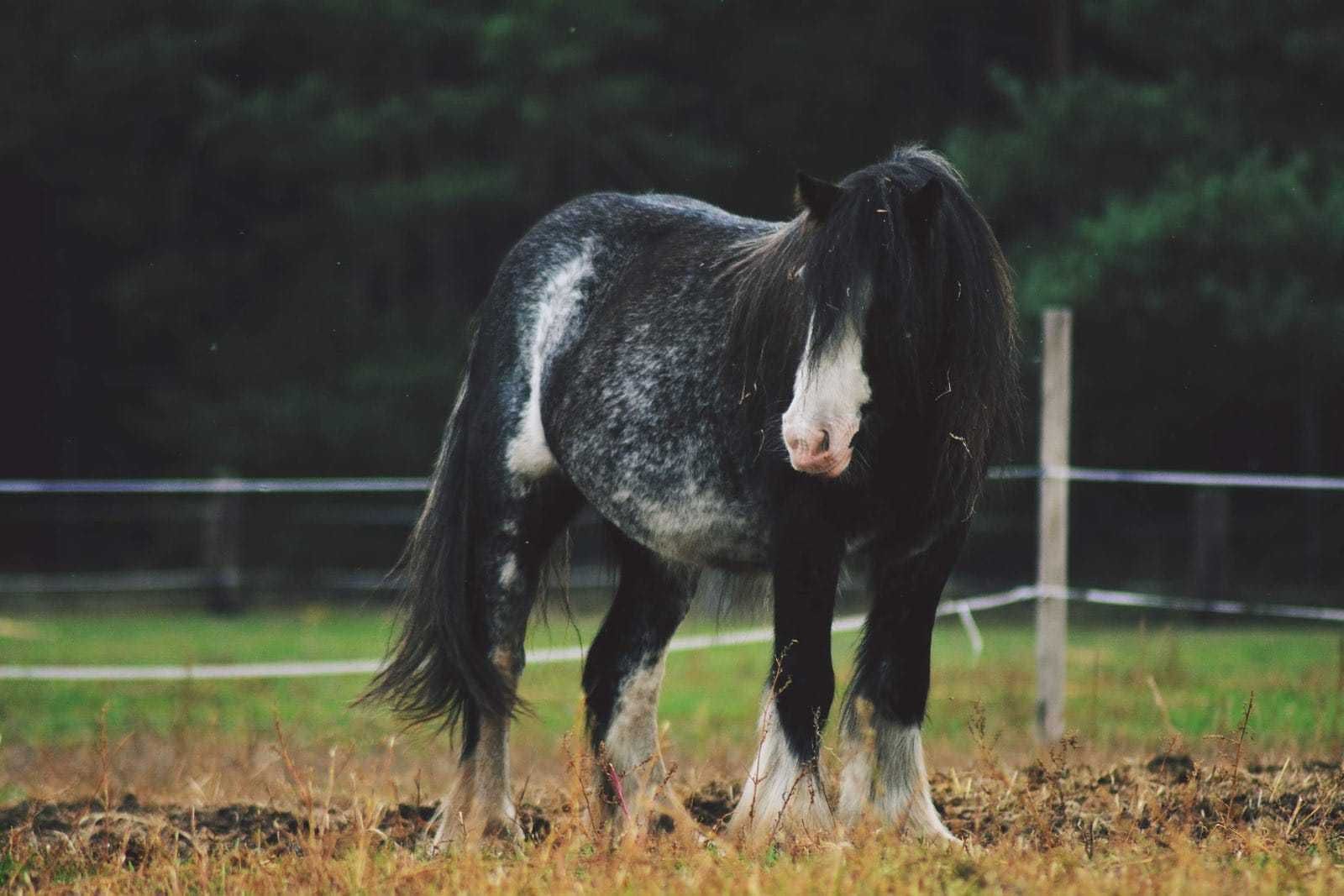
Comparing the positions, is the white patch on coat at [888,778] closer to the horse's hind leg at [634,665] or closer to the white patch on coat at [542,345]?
the horse's hind leg at [634,665]

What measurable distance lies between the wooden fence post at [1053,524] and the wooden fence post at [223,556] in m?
11.4

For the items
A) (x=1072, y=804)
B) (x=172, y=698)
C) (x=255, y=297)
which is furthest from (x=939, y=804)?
(x=255, y=297)

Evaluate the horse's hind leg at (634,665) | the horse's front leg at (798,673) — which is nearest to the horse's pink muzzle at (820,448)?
the horse's front leg at (798,673)

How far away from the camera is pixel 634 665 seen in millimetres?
5473

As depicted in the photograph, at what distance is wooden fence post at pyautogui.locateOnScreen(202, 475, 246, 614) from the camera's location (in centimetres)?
1741

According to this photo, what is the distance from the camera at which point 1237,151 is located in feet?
55.9

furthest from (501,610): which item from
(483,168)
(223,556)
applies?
(483,168)

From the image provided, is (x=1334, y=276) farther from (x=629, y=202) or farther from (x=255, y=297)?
(x=255, y=297)

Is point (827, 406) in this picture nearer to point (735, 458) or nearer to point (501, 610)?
point (735, 458)

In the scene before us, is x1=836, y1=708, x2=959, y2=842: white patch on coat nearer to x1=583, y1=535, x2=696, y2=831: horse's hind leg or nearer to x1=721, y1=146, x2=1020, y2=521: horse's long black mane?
x1=721, y1=146, x2=1020, y2=521: horse's long black mane

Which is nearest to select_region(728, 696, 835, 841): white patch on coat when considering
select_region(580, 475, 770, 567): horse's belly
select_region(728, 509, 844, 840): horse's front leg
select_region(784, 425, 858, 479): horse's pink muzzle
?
select_region(728, 509, 844, 840): horse's front leg

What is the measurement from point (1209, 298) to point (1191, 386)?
9.00 ft

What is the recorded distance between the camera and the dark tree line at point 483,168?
1739 centimetres

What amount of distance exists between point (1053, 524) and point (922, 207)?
4157mm
